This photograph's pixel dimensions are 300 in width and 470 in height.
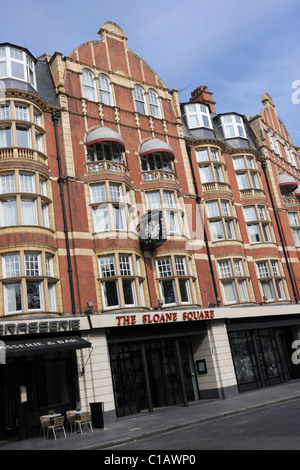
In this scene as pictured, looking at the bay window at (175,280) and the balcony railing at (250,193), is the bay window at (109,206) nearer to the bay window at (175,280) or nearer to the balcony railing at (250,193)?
the bay window at (175,280)

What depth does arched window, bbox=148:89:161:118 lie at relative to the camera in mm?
28703

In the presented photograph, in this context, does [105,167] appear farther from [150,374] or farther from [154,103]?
[150,374]

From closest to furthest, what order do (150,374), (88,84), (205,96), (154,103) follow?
1. (150,374)
2. (88,84)
3. (154,103)
4. (205,96)

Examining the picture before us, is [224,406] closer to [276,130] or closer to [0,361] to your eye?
[0,361]

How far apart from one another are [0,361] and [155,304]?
9.22 m

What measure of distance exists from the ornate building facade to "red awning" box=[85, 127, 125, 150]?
8cm

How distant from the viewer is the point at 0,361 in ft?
52.4

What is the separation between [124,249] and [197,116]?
14.2 meters

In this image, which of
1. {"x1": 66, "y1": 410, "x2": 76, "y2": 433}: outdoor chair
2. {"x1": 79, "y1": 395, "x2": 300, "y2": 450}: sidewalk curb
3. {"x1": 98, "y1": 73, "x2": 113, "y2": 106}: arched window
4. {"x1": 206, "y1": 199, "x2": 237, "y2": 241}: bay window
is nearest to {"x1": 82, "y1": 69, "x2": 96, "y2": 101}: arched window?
{"x1": 98, "y1": 73, "x2": 113, "y2": 106}: arched window

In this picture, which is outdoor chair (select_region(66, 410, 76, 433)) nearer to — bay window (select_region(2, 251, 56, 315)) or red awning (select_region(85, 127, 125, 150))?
bay window (select_region(2, 251, 56, 315))

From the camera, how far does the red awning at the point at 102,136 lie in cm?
2320

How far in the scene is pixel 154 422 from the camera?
17.4 m

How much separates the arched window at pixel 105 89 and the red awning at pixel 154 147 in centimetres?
350

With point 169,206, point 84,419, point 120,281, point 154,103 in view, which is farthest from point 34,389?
point 154,103
